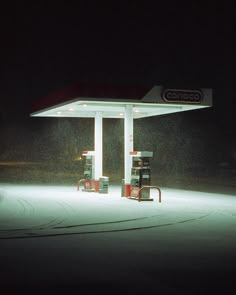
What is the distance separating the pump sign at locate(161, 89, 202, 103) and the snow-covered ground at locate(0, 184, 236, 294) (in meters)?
4.29

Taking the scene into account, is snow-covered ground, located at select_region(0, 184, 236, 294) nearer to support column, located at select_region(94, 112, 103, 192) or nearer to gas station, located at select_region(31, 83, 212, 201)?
gas station, located at select_region(31, 83, 212, 201)

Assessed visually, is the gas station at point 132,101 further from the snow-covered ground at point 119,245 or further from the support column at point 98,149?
the support column at point 98,149

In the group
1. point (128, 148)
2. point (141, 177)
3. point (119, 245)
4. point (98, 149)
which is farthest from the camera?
point (98, 149)

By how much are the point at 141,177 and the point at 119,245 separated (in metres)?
9.70

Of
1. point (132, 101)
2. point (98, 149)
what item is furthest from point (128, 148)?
point (98, 149)

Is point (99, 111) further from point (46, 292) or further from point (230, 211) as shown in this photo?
point (46, 292)

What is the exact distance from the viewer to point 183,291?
699cm

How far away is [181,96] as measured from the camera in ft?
68.6

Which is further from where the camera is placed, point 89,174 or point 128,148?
point 89,174

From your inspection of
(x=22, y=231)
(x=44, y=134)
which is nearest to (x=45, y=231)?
(x=22, y=231)

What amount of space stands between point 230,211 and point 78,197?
23.2 ft

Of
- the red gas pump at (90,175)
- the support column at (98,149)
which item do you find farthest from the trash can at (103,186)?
the red gas pump at (90,175)

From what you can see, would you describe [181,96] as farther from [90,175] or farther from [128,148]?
[90,175]

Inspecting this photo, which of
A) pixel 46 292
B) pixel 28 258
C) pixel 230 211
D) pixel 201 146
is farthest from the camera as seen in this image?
pixel 201 146
